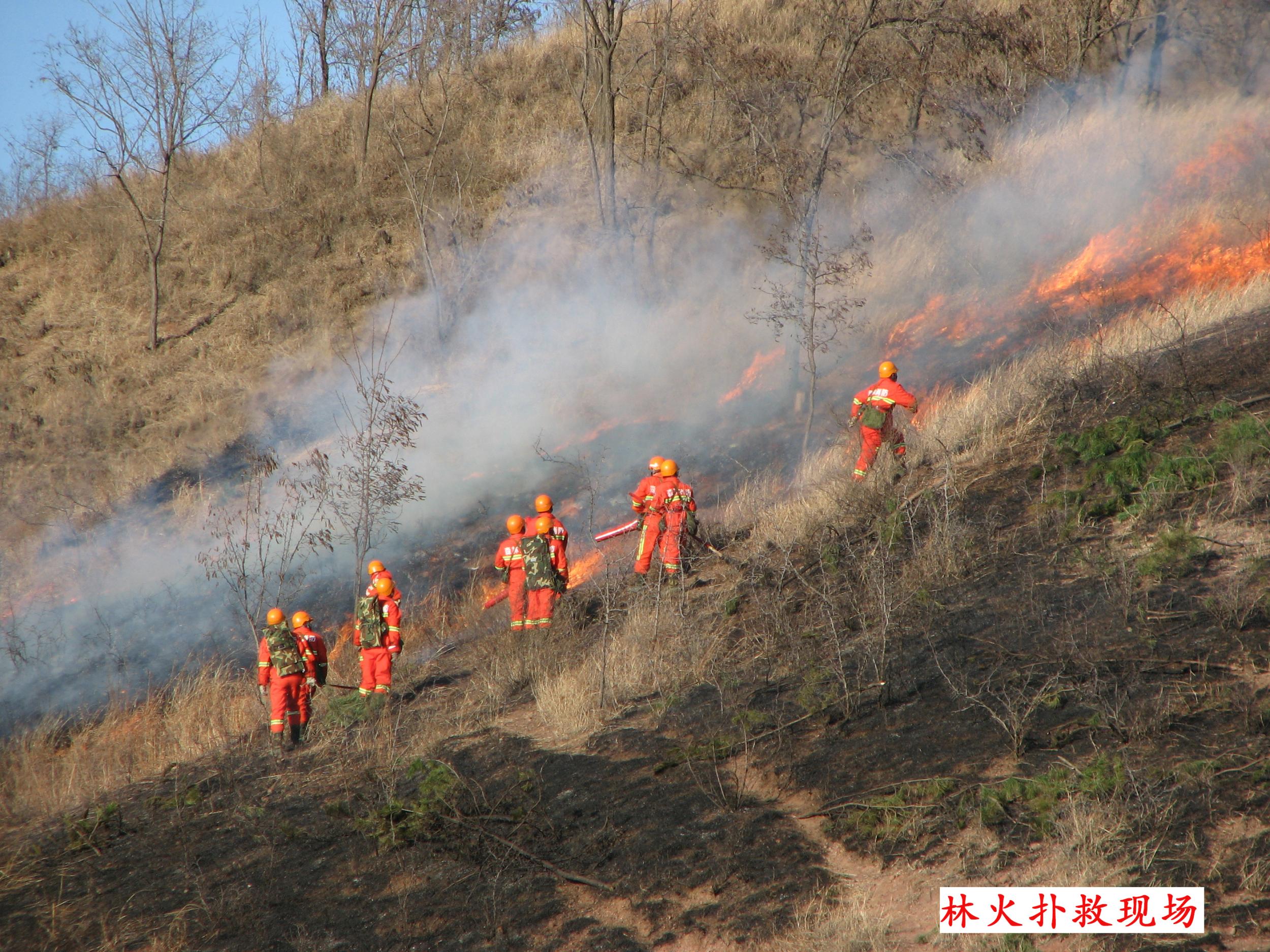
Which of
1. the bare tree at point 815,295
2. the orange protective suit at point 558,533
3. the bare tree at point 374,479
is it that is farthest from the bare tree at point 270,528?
the bare tree at point 815,295

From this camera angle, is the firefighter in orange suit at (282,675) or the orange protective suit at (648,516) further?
the orange protective suit at (648,516)

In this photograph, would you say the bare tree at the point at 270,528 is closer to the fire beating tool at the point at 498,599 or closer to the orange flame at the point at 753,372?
the fire beating tool at the point at 498,599

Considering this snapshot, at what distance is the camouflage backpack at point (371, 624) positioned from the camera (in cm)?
923

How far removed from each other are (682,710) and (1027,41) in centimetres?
1852

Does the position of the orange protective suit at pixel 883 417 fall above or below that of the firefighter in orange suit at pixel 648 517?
above

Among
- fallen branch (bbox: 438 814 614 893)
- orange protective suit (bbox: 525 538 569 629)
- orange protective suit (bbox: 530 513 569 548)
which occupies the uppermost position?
orange protective suit (bbox: 530 513 569 548)

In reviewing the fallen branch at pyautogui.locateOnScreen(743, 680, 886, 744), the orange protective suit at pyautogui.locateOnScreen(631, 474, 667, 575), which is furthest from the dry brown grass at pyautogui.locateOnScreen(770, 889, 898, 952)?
the orange protective suit at pyautogui.locateOnScreen(631, 474, 667, 575)

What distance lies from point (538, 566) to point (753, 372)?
7.87 meters

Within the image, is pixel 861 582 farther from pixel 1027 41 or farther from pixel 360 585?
pixel 1027 41

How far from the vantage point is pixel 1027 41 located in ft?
66.0

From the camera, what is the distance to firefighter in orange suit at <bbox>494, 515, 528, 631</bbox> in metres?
10.4

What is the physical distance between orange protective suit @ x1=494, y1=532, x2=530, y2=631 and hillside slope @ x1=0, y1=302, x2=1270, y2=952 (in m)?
0.77

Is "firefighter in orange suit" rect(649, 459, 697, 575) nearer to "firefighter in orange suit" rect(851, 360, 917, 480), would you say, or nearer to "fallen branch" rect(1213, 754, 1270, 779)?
"firefighter in orange suit" rect(851, 360, 917, 480)

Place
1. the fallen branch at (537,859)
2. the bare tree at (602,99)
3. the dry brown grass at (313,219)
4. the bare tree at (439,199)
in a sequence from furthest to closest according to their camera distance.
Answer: the bare tree at (439,199)
the dry brown grass at (313,219)
the bare tree at (602,99)
the fallen branch at (537,859)
